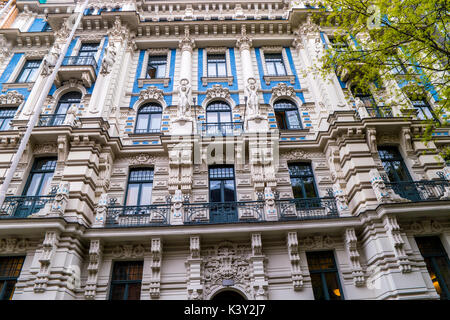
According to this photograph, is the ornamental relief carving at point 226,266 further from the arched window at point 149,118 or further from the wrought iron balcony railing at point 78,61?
the wrought iron balcony railing at point 78,61

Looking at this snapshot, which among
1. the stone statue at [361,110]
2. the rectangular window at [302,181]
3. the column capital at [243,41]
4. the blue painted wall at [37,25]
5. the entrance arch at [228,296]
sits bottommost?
the entrance arch at [228,296]

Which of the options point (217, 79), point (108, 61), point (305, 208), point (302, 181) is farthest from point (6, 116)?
point (305, 208)

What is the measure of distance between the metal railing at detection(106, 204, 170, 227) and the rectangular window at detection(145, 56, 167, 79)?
986 centimetres

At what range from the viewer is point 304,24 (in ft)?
64.3

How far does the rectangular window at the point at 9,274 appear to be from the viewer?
10648 mm

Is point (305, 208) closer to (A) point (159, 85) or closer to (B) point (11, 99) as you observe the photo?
(A) point (159, 85)

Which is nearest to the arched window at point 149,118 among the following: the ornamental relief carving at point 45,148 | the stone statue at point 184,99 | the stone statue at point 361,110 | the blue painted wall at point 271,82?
the stone statue at point 184,99

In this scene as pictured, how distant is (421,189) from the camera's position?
485 inches

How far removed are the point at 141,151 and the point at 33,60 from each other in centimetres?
1263

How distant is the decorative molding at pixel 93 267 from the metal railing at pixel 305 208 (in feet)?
25.3

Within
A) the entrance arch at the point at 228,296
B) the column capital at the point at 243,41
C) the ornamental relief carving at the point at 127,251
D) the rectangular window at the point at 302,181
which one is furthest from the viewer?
the column capital at the point at 243,41

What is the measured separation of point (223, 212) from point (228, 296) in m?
3.38
